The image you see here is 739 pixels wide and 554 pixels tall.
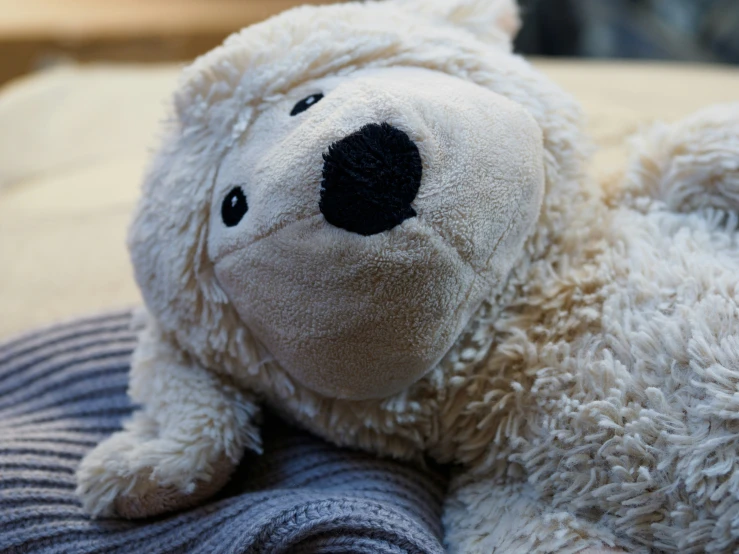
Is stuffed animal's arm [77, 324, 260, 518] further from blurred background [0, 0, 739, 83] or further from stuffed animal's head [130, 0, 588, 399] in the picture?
blurred background [0, 0, 739, 83]

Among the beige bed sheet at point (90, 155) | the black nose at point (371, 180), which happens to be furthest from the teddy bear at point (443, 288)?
the beige bed sheet at point (90, 155)

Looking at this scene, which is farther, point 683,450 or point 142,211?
point 142,211

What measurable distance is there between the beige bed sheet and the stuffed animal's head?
11cm

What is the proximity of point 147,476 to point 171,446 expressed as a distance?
0.03 m

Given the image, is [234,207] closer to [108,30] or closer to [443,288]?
[443,288]

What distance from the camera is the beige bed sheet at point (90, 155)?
85 cm

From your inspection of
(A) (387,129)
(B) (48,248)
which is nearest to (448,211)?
(A) (387,129)

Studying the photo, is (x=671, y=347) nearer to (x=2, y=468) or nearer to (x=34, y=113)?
(x=2, y=468)

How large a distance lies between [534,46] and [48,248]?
5.24 feet

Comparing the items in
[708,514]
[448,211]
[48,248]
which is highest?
[448,211]

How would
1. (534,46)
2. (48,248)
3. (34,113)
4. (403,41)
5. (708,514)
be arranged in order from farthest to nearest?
(534,46) → (34,113) → (48,248) → (403,41) → (708,514)

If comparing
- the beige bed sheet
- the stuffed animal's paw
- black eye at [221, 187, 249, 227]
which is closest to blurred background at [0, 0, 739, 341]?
the beige bed sheet

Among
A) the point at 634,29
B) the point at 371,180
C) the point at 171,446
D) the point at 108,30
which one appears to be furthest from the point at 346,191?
the point at 108,30

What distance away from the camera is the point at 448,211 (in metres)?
0.40
